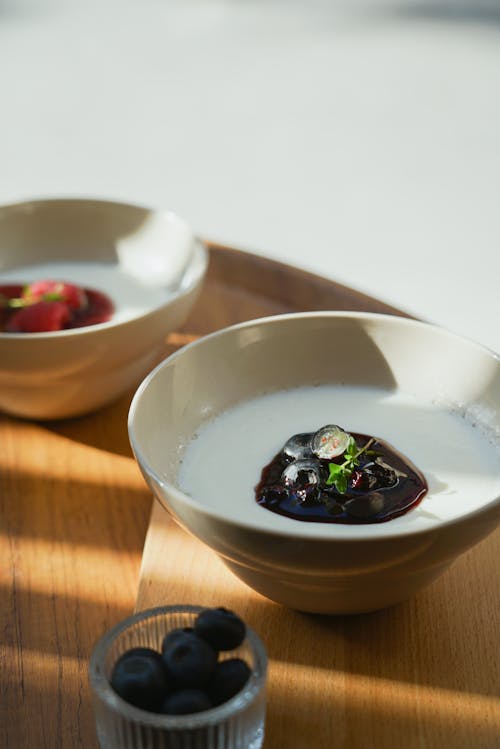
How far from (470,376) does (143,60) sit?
13.5 feet

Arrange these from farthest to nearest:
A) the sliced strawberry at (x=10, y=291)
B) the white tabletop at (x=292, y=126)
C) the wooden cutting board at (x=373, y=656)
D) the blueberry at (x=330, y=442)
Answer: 1. the white tabletop at (x=292, y=126)
2. the sliced strawberry at (x=10, y=291)
3. the blueberry at (x=330, y=442)
4. the wooden cutting board at (x=373, y=656)

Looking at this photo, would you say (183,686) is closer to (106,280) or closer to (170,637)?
(170,637)

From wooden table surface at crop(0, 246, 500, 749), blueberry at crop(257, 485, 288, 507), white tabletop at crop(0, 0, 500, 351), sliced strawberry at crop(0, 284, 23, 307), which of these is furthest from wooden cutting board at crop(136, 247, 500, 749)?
white tabletop at crop(0, 0, 500, 351)

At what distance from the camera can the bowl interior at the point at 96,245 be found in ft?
5.28

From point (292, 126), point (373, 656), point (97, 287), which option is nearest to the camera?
point (373, 656)

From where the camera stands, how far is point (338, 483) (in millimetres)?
933

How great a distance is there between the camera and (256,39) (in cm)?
506

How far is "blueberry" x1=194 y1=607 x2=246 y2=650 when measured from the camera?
2.61 feet

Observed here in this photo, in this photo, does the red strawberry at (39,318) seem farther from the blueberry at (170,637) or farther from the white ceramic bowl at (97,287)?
the blueberry at (170,637)

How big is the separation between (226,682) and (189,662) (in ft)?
0.11

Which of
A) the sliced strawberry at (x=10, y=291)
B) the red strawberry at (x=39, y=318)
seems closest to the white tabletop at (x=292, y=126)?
the sliced strawberry at (x=10, y=291)

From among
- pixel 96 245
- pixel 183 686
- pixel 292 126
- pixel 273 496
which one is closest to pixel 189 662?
pixel 183 686

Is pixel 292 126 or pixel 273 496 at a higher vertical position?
pixel 273 496

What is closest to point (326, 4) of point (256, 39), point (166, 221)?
point (256, 39)
